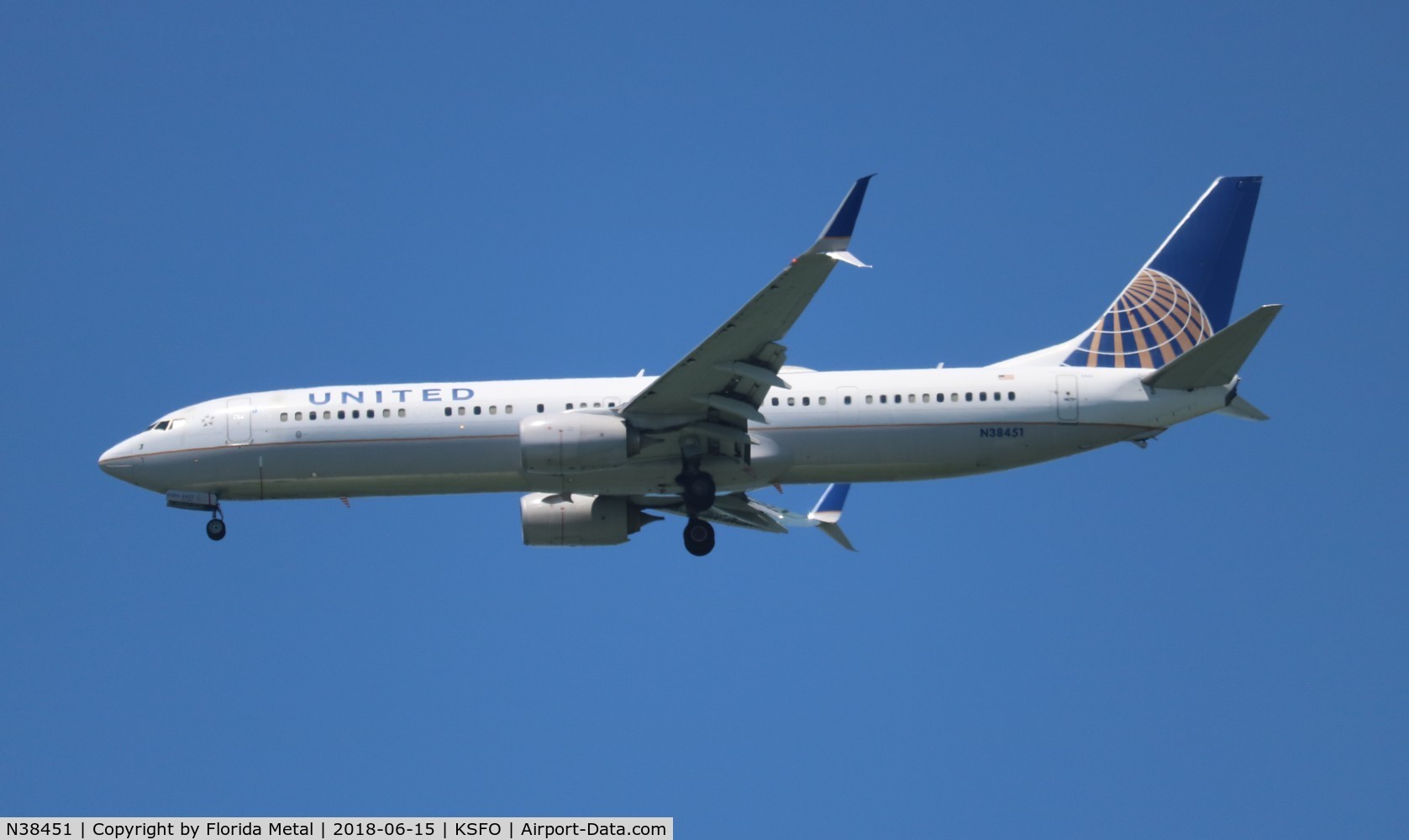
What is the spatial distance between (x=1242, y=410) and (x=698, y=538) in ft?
37.2

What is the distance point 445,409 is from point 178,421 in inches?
235

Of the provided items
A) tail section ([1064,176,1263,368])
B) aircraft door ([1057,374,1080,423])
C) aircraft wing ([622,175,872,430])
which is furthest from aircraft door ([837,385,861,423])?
tail section ([1064,176,1263,368])

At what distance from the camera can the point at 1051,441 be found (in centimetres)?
3697

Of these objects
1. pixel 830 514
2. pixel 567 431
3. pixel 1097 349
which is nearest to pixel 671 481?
pixel 567 431

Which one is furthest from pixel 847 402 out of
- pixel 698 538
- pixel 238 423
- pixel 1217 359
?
pixel 238 423

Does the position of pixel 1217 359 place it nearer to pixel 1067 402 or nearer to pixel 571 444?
pixel 1067 402

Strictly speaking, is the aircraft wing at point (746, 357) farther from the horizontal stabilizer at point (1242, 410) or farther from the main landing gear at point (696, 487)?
the horizontal stabilizer at point (1242, 410)

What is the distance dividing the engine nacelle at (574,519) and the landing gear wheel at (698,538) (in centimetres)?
170

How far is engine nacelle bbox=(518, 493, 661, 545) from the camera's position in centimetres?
3928

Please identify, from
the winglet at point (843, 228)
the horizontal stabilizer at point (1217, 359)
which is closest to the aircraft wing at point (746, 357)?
the winglet at point (843, 228)

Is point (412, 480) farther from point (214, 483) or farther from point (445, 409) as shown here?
point (214, 483)

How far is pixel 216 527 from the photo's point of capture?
1518 inches

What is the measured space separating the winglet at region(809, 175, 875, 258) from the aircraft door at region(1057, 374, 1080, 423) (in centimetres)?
800

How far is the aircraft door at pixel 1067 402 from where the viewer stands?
36.9 meters
